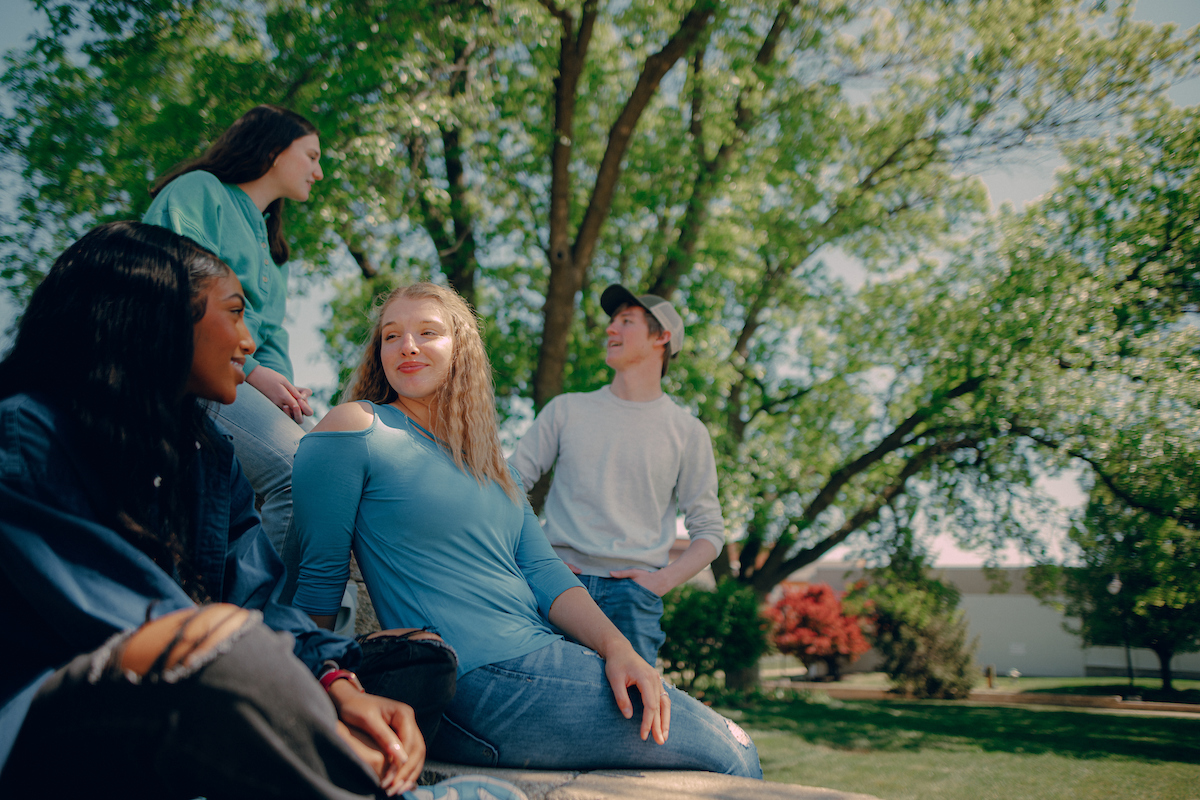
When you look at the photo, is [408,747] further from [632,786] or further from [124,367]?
[124,367]

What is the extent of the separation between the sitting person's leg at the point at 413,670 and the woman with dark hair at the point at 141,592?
0.06 meters

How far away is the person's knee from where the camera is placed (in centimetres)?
102

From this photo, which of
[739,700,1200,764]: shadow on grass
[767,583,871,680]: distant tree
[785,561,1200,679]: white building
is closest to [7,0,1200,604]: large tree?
[739,700,1200,764]: shadow on grass

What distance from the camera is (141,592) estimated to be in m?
1.17

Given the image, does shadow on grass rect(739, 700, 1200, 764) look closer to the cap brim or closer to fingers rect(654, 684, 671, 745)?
the cap brim

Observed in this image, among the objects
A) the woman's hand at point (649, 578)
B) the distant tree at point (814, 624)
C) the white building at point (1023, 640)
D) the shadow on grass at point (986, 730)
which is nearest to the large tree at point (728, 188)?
the shadow on grass at point (986, 730)

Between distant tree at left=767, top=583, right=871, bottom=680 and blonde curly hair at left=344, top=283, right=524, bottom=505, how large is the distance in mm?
18550

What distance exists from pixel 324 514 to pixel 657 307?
8.05ft

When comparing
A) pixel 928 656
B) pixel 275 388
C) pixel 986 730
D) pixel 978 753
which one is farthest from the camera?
pixel 928 656

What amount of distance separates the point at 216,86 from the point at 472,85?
254cm

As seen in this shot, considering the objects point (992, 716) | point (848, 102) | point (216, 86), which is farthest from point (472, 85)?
point (992, 716)

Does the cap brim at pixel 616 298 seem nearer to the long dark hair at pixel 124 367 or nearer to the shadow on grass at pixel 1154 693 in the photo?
the long dark hair at pixel 124 367

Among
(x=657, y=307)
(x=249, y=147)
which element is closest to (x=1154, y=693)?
(x=657, y=307)

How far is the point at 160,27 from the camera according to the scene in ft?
24.2
